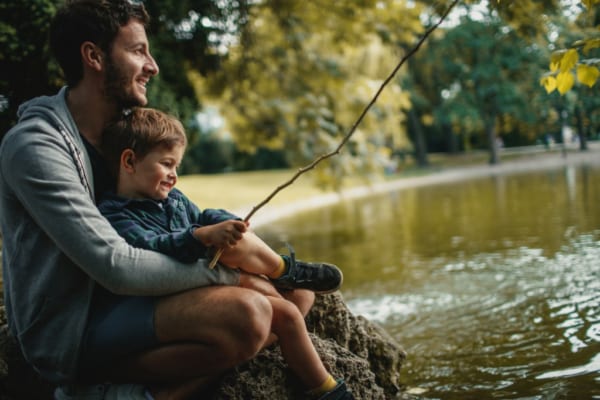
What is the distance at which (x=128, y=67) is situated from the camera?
2.56m

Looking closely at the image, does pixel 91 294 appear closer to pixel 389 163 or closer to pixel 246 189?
pixel 389 163

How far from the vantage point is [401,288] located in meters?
6.32

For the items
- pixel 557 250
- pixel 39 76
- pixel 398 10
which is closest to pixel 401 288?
pixel 557 250

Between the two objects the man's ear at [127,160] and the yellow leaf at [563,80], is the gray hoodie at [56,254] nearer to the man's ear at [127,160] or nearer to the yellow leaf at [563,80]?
the man's ear at [127,160]

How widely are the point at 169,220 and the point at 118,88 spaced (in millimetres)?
586

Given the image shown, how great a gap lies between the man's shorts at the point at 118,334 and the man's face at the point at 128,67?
0.87 metres

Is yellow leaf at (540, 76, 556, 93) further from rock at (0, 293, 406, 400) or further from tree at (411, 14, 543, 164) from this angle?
tree at (411, 14, 543, 164)

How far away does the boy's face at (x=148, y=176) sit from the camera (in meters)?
2.43

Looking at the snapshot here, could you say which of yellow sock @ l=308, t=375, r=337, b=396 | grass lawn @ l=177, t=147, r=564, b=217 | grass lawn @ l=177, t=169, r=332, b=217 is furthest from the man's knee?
grass lawn @ l=177, t=169, r=332, b=217

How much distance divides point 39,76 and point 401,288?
4.11 m

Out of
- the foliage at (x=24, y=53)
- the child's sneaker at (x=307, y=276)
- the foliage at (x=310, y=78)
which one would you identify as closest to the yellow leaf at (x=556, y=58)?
the child's sneaker at (x=307, y=276)

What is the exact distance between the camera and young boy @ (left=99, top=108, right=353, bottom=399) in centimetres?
238

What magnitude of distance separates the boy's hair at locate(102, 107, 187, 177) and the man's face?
0.26 ft

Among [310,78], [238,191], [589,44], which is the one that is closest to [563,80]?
[589,44]
